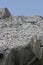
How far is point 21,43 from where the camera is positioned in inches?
276

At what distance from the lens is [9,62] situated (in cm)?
669

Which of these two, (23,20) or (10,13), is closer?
(23,20)

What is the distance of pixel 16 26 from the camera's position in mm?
8148

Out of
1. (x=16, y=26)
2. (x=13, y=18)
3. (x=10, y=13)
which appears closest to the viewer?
(x=16, y=26)

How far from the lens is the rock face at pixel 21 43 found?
22.0ft

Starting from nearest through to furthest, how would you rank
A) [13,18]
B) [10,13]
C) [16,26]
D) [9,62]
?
[9,62] < [16,26] < [13,18] < [10,13]

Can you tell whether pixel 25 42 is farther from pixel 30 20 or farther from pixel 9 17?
pixel 9 17

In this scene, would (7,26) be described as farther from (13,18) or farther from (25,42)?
(25,42)

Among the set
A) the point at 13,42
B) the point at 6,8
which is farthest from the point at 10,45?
the point at 6,8

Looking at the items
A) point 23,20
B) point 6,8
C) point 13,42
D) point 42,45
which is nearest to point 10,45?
point 13,42

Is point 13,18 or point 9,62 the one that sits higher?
point 13,18

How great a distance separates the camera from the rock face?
22.0 ft

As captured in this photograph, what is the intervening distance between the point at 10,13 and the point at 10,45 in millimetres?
2854

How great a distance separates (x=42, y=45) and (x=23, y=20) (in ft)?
5.90
